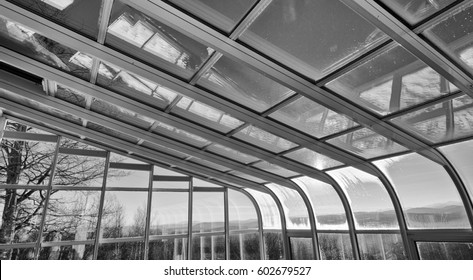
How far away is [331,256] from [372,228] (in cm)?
191

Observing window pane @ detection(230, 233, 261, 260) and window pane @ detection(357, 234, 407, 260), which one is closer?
window pane @ detection(357, 234, 407, 260)

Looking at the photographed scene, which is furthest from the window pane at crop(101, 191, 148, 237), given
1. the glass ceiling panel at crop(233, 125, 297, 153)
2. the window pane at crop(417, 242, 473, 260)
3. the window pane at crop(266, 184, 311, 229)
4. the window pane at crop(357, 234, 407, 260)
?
the window pane at crop(417, 242, 473, 260)

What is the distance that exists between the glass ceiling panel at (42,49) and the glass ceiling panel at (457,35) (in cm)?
500

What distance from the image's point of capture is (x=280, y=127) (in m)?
5.45

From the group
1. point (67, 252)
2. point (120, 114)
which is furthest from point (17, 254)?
point (120, 114)

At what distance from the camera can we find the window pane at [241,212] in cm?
1110

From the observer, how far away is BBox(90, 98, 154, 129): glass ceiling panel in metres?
6.49

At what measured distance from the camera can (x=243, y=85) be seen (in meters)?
4.41

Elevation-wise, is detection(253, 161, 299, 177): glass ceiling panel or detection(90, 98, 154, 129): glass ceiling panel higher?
detection(90, 98, 154, 129): glass ceiling panel

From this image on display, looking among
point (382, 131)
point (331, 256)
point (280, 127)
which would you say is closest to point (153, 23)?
point (280, 127)

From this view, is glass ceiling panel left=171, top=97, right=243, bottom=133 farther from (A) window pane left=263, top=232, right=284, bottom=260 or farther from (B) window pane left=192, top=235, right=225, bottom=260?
(A) window pane left=263, top=232, right=284, bottom=260

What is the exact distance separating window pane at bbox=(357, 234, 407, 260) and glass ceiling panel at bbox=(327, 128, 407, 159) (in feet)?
7.55

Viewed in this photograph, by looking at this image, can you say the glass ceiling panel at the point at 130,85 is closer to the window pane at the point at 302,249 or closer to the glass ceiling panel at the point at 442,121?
the glass ceiling panel at the point at 442,121
